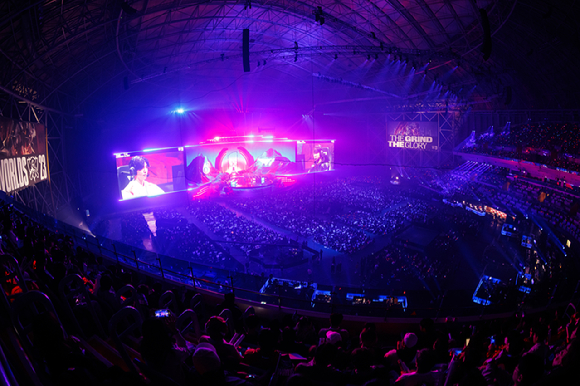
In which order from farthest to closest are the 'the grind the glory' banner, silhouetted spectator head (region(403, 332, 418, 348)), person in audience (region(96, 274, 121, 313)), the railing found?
the 'the grind the glory' banner → the railing → person in audience (region(96, 274, 121, 313)) → silhouetted spectator head (region(403, 332, 418, 348))

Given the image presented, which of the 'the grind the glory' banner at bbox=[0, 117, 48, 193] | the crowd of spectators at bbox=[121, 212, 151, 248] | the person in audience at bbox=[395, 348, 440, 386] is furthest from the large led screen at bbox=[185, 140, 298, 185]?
the person in audience at bbox=[395, 348, 440, 386]

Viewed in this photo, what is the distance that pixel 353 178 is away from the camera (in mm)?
28797

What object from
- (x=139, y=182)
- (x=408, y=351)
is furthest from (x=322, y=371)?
(x=139, y=182)

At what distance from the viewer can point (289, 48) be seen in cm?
1459

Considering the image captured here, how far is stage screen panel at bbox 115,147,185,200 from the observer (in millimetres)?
19172

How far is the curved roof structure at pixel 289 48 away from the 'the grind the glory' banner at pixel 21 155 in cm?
140

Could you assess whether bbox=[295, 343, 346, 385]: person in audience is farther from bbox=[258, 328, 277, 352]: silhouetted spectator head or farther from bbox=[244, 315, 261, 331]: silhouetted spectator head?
bbox=[244, 315, 261, 331]: silhouetted spectator head

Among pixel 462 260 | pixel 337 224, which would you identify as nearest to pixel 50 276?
pixel 462 260

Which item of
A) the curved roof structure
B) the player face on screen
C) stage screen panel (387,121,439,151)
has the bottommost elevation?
the player face on screen

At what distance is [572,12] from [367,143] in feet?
64.0

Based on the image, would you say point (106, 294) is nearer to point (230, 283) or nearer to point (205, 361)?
point (205, 361)

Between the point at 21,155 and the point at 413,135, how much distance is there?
27097 millimetres

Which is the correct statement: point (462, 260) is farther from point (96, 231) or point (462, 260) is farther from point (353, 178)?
point (96, 231)

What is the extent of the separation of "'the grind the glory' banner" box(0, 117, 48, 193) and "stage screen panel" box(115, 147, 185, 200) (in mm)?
6362
